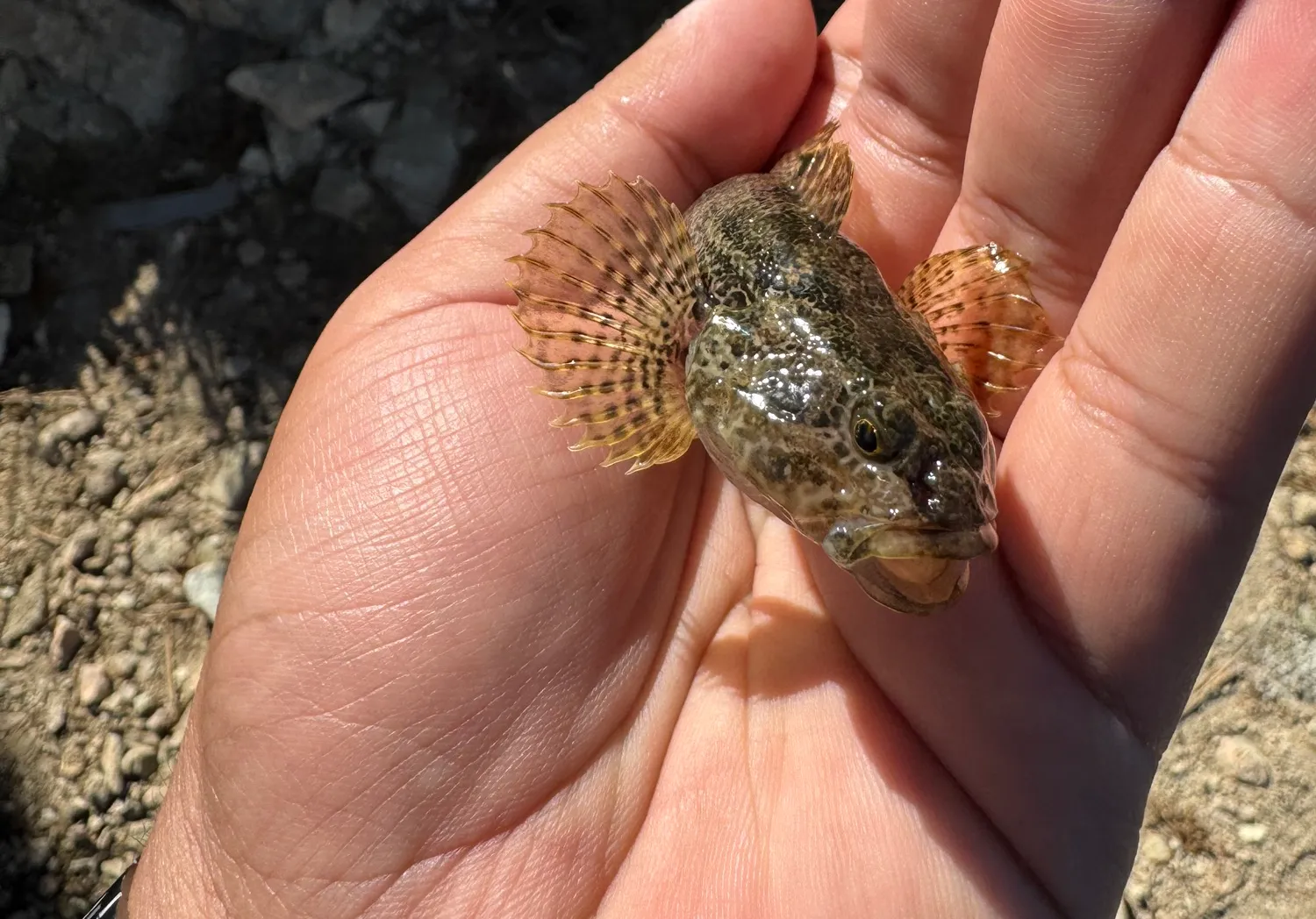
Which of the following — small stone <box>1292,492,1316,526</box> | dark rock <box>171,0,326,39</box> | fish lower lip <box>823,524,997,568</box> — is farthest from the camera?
dark rock <box>171,0,326,39</box>

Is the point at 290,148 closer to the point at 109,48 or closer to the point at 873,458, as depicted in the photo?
the point at 109,48

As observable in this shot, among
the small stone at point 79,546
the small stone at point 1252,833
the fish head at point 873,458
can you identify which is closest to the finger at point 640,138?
the fish head at point 873,458

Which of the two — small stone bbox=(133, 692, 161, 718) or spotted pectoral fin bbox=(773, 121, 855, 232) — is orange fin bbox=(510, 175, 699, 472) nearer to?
spotted pectoral fin bbox=(773, 121, 855, 232)

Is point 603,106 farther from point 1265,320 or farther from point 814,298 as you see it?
point 1265,320

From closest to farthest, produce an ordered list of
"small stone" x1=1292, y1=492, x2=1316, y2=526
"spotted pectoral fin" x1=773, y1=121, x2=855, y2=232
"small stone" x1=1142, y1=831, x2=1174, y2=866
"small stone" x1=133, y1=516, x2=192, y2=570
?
1. "spotted pectoral fin" x1=773, y1=121, x2=855, y2=232
2. "small stone" x1=1142, y1=831, x2=1174, y2=866
3. "small stone" x1=1292, y1=492, x2=1316, y2=526
4. "small stone" x1=133, y1=516, x2=192, y2=570

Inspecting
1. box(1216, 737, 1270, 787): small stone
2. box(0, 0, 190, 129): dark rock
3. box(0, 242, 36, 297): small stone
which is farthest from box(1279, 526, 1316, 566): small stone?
box(0, 242, 36, 297): small stone

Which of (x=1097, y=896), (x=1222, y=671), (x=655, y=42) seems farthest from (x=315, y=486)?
(x=1222, y=671)

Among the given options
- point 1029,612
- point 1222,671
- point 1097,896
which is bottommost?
point 1222,671
